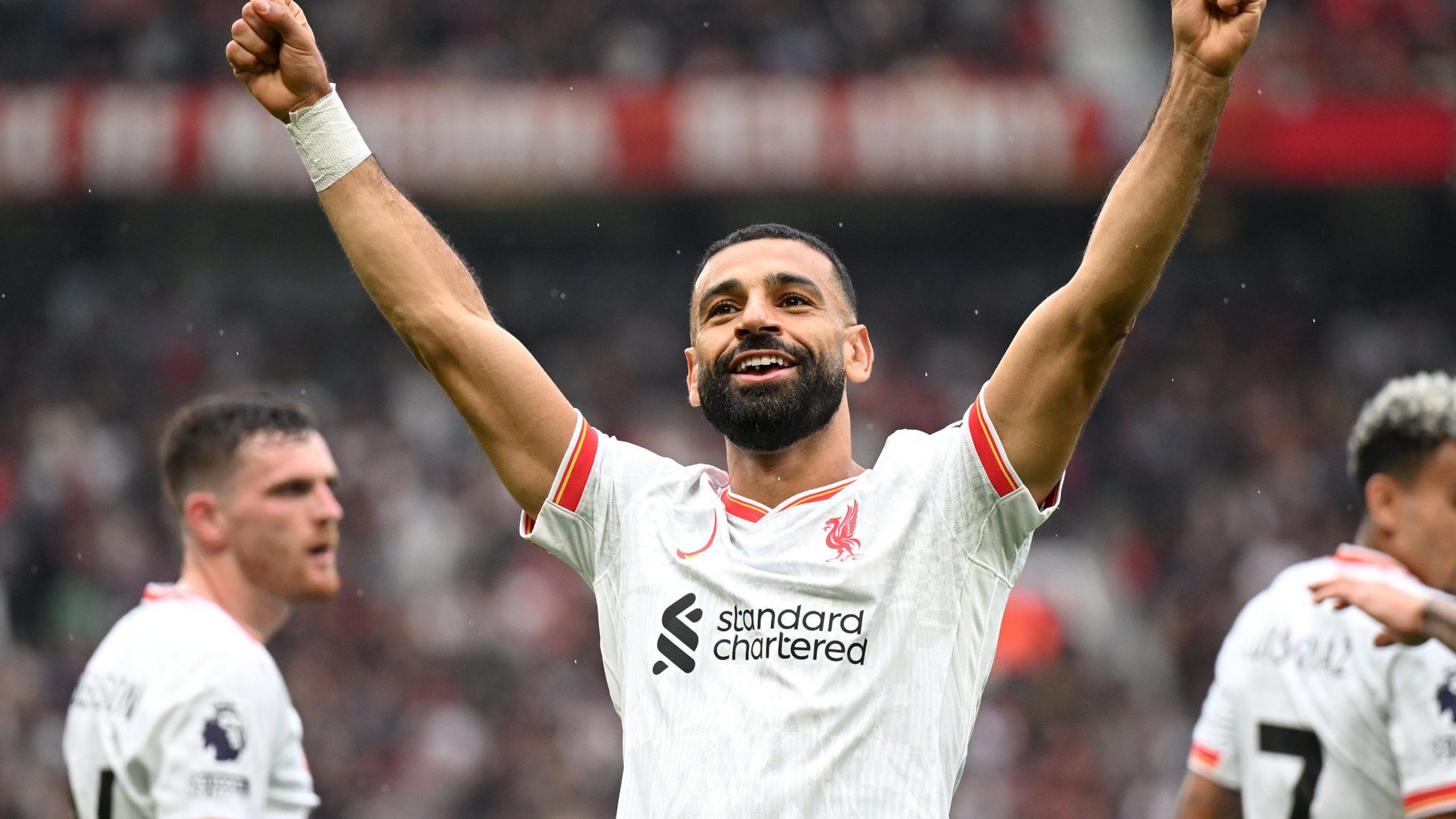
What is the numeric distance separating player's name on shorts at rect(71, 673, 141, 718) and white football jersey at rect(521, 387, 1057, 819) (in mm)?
1523

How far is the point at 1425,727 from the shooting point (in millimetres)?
4484

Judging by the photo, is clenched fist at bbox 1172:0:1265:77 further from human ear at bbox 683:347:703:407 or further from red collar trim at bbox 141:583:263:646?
red collar trim at bbox 141:583:263:646

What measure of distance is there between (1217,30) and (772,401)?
3.58ft

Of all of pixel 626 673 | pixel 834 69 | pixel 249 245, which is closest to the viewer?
pixel 626 673

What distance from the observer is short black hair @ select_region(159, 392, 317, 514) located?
512 centimetres

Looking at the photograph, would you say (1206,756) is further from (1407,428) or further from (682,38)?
(682,38)

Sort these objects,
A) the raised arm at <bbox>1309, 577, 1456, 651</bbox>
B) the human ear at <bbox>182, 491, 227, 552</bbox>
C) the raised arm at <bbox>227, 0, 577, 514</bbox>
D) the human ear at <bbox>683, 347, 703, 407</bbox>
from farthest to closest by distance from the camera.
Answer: the human ear at <bbox>182, 491, 227, 552</bbox> < the raised arm at <bbox>1309, 577, 1456, 651</bbox> < the human ear at <bbox>683, 347, 703, 407</bbox> < the raised arm at <bbox>227, 0, 577, 514</bbox>

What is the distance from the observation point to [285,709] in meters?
4.61

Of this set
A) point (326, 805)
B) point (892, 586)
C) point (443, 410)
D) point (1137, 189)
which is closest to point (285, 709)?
point (892, 586)

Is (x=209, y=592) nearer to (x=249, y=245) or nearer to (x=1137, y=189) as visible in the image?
(x=1137, y=189)

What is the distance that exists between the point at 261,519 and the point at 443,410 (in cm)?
1081

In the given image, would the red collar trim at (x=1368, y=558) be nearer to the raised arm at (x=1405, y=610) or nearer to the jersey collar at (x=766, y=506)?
the raised arm at (x=1405, y=610)

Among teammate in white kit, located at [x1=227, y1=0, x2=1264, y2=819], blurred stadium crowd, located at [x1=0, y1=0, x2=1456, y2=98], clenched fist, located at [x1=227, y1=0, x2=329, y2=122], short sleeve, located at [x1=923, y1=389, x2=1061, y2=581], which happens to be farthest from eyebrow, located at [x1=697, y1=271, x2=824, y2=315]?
blurred stadium crowd, located at [x1=0, y1=0, x2=1456, y2=98]

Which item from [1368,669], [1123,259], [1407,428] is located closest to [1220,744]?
[1368,669]
